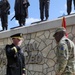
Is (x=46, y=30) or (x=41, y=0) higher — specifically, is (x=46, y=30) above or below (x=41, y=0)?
below

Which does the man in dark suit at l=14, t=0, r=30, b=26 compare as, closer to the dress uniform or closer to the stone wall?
the stone wall

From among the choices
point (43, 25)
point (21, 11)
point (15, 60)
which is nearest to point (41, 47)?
point (43, 25)

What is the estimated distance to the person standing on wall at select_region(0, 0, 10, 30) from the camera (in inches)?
427

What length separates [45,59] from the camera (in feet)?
24.7

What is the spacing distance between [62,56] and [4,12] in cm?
781

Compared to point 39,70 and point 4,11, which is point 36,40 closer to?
point 39,70

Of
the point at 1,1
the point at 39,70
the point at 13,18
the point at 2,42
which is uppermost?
the point at 1,1

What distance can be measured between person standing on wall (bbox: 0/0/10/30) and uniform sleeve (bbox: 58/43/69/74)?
759 cm

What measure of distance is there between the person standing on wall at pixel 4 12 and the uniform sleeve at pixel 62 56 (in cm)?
759

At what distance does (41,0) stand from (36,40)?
1857 millimetres

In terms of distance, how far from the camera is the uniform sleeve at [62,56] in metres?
3.40

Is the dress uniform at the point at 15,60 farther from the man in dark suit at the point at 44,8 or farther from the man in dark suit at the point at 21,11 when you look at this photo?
the man in dark suit at the point at 21,11

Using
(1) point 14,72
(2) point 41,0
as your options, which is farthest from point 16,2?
(1) point 14,72

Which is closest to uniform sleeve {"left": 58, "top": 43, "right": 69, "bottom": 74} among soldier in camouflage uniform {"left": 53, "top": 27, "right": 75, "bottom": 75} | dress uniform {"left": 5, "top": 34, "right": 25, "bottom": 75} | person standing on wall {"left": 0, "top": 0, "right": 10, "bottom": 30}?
soldier in camouflage uniform {"left": 53, "top": 27, "right": 75, "bottom": 75}
